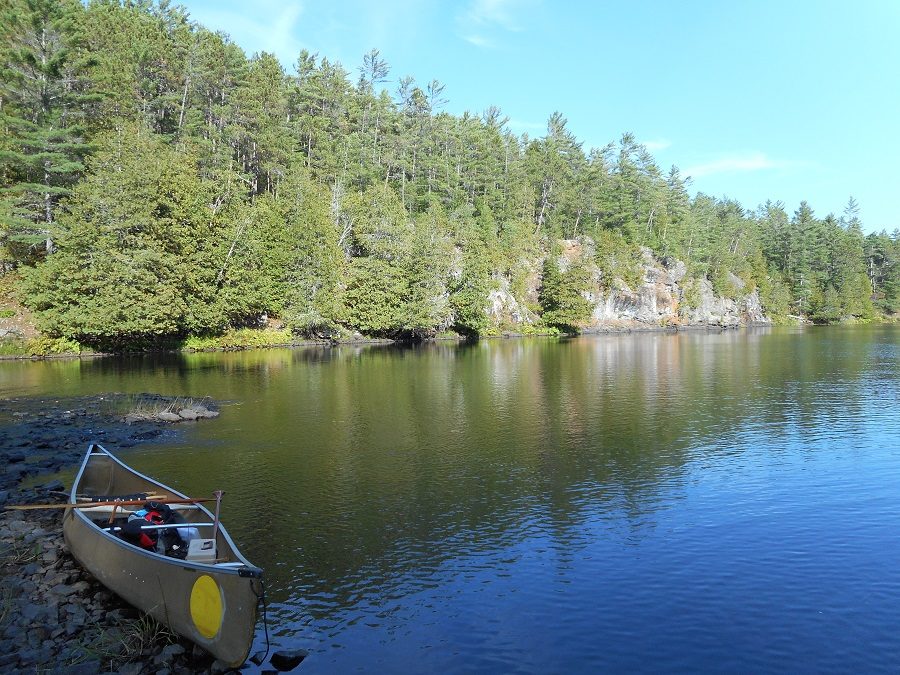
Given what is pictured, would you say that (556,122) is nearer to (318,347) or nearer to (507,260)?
(507,260)

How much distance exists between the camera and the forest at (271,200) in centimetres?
5747

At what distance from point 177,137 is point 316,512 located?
75.8m

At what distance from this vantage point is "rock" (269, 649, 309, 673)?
10.1 m

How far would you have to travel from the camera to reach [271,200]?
82.9 meters

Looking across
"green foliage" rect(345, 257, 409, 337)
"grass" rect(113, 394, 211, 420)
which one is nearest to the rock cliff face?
"green foliage" rect(345, 257, 409, 337)

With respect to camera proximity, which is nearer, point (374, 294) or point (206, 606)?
point (206, 606)

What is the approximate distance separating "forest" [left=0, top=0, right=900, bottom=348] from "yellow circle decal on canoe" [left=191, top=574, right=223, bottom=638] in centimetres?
5511

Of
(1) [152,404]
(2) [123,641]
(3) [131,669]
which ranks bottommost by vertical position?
(3) [131,669]

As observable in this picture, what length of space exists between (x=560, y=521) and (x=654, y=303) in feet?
389

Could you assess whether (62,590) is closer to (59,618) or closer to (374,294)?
(59,618)

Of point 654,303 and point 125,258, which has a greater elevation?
point 125,258

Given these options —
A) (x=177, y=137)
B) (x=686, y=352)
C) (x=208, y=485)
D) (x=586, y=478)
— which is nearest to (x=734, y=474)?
(x=586, y=478)

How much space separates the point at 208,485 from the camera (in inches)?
771

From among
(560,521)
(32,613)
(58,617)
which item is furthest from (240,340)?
(58,617)
